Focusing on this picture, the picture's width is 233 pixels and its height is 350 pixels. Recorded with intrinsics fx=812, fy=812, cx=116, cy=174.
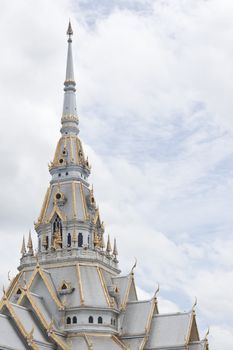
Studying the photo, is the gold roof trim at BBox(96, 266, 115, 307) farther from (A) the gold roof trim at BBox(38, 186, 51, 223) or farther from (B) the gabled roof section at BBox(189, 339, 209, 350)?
(A) the gold roof trim at BBox(38, 186, 51, 223)

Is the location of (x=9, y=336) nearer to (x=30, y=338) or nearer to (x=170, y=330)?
(x=30, y=338)

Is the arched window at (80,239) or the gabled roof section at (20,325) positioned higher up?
the arched window at (80,239)

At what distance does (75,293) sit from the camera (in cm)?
6525

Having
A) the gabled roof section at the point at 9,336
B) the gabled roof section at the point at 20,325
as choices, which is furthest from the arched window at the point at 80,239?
the gabled roof section at the point at 9,336

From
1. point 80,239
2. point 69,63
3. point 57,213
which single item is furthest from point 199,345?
point 69,63

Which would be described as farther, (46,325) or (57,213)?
(57,213)

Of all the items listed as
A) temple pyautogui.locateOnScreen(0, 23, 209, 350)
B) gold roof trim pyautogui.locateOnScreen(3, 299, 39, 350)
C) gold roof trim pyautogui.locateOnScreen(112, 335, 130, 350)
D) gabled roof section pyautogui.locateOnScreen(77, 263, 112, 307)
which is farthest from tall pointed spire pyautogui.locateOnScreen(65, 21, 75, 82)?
gold roof trim pyautogui.locateOnScreen(112, 335, 130, 350)

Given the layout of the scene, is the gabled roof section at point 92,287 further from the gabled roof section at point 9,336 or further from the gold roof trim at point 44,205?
the gold roof trim at point 44,205

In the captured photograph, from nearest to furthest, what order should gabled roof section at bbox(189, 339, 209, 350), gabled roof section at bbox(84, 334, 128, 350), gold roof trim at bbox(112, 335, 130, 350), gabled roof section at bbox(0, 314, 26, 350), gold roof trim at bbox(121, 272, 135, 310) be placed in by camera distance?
gabled roof section at bbox(0, 314, 26, 350) < gabled roof section at bbox(84, 334, 128, 350) < gold roof trim at bbox(112, 335, 130, 350) < gabled roof section at bbox(189, 339, 209, 350) < gold roof trim at bbox(121, 272, 135, 310)

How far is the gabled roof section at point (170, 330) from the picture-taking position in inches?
2499

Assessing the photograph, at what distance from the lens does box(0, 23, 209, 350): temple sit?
204 feet

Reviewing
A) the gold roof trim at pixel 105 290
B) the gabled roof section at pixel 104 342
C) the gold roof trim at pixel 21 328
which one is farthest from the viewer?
the gold roof trim at pixel 105 290

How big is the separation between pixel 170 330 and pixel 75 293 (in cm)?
814

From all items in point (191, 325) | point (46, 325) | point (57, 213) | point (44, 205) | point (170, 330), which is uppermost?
point (44, 205)
